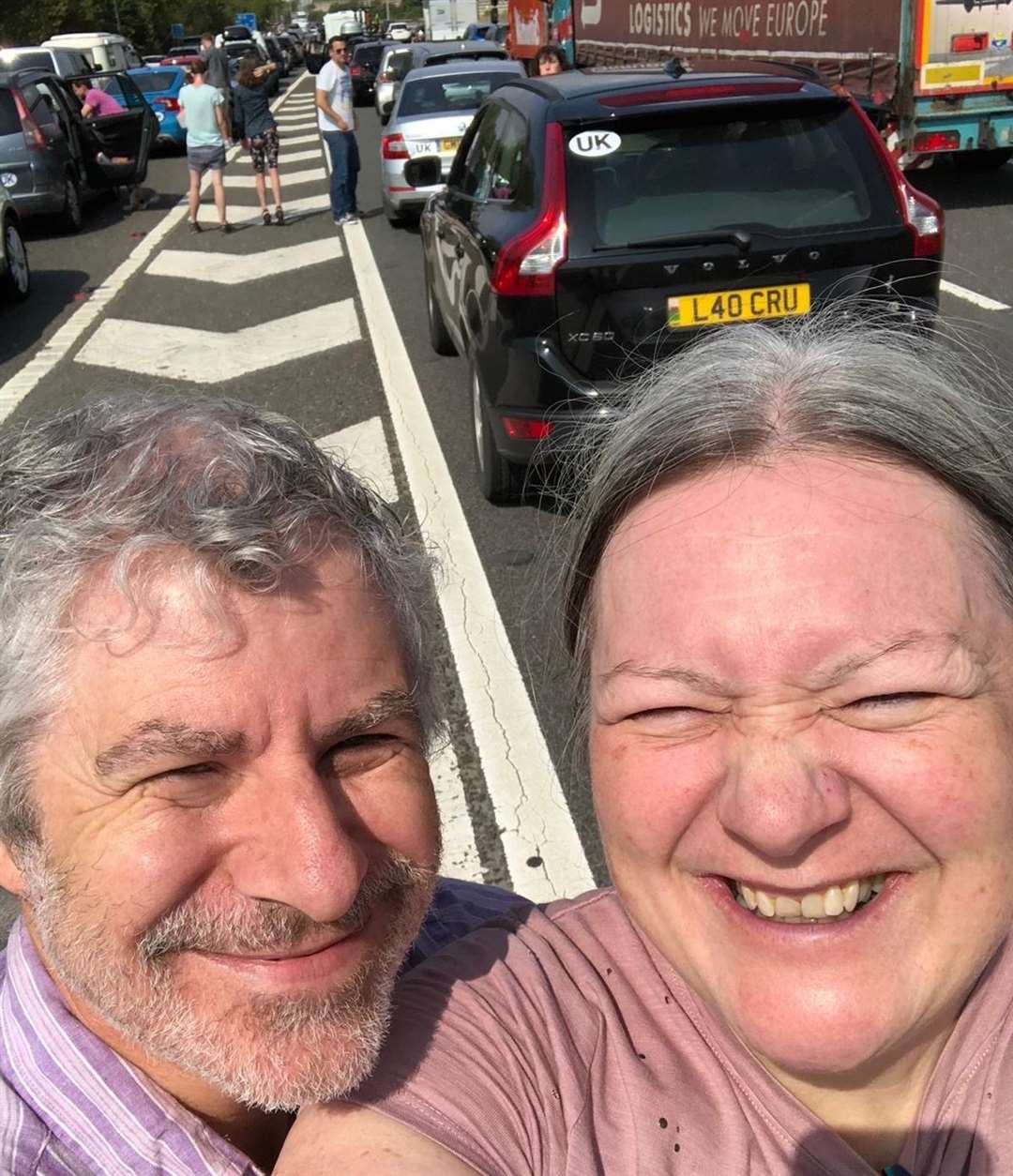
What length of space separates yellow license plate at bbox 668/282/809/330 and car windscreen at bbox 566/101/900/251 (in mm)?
251

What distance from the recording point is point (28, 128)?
14.2m

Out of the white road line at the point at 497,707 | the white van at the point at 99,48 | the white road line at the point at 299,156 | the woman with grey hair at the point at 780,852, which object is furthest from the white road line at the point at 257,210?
the white van at the point at 99,48

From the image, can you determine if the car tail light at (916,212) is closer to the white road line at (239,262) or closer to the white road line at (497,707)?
the white road line at (497,707)

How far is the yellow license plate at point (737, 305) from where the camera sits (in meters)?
5.25

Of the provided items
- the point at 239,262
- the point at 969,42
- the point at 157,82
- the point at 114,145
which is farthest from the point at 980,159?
the point at 157,82

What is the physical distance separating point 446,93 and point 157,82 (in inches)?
560

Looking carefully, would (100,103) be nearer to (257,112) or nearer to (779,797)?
(257,112)

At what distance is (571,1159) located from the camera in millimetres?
1442

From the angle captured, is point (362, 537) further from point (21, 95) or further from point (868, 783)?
point (21, 95)

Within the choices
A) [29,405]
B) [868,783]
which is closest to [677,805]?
[868,783]

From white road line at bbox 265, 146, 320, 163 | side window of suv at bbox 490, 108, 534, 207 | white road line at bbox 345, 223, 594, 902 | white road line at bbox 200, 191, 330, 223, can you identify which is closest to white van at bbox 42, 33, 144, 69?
white road line at bbox 265, 146, 320, 163

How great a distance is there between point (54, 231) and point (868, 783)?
1646cm

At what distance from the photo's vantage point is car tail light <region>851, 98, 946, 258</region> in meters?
5.41

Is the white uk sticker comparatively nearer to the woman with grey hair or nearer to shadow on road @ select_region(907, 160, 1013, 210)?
the woman with grey hair
